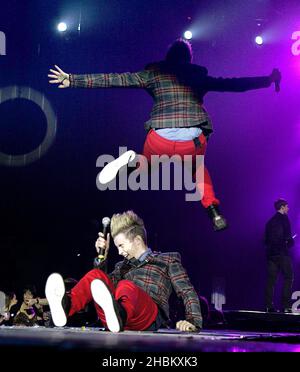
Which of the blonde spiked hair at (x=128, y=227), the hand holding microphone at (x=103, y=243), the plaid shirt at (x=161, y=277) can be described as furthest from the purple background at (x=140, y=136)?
the plaid shirt at (x=161, y=277)

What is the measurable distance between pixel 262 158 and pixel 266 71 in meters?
1.20

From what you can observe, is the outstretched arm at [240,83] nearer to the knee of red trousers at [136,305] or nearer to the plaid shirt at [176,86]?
the plaid shirt at [176,86]

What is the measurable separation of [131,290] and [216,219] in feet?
6.12

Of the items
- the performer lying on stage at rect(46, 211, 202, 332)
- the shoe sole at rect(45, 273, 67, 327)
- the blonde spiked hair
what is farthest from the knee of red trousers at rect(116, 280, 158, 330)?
the blonde spiked hair

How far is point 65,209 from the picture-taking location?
Answer: 8312 mm

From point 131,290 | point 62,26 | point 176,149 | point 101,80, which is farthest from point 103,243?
point 62,26

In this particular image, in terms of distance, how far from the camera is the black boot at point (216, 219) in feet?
16.7

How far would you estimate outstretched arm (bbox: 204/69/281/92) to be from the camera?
16.8 ft

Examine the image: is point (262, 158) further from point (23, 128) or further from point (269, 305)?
point (23, 128)

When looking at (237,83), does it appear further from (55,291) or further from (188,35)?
(188,35)

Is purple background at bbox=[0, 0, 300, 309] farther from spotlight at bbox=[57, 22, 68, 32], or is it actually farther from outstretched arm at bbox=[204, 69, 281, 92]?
outstretched arm at bbox=[204, 69, 281, 92]

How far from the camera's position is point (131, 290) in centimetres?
336

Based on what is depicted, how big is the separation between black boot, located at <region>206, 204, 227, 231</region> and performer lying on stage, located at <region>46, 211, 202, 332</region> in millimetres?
1208
